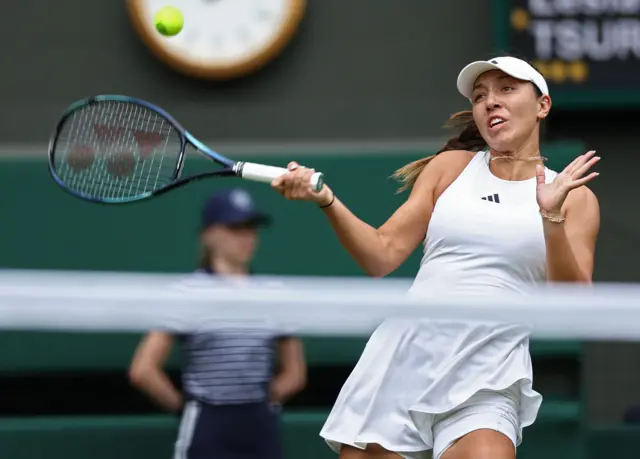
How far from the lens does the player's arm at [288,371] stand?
142 inches

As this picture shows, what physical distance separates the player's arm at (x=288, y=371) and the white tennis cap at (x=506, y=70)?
1151 mm

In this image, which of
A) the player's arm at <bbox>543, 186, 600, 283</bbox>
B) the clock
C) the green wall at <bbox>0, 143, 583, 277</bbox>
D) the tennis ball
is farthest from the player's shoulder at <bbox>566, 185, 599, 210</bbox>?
the clock

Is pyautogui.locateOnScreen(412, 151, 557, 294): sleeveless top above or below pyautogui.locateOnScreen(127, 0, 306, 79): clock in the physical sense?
below

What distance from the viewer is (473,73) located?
109 inches

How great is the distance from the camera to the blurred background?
14.3 feet

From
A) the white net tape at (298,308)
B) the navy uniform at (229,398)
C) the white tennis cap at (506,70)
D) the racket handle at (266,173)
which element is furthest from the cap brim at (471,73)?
the navy uniform at (229,398)

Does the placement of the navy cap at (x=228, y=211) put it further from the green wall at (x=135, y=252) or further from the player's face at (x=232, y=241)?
the green wall at (x=135, y=252)

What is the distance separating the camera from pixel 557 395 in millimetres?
4359

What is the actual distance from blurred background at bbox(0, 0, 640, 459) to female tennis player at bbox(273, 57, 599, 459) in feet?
5.27

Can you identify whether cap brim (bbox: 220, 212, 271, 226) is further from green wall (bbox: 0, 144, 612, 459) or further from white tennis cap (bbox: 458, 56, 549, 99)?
white tennis cap (bbox: 458, 56, 549, 99)

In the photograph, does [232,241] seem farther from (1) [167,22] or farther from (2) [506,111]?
(2) [506,111]

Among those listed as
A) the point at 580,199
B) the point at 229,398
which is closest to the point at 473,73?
the point at 580,199

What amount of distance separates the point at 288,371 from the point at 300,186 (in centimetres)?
117

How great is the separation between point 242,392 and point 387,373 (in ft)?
2.51
